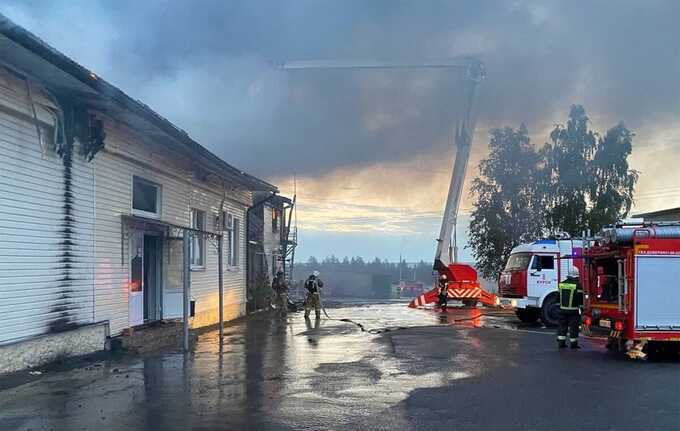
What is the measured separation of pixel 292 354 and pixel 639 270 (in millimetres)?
6444

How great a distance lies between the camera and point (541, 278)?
19.8 meters

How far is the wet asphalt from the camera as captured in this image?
6.83 m

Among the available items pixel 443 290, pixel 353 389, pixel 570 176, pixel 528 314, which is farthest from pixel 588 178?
pixel 353 389

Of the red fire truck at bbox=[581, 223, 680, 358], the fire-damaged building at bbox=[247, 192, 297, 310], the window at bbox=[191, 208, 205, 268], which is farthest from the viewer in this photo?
the fire-damaged building at bbox=[247, 192, 297, 310]

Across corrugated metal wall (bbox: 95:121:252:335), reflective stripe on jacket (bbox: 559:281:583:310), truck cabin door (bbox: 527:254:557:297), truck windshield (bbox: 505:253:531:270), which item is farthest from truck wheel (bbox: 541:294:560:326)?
corrugated metal wall (bbox: 95:121:252:335)

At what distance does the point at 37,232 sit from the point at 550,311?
581 inches

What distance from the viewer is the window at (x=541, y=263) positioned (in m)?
19.9

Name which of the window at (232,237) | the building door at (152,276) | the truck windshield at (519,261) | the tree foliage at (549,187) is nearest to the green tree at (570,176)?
the tree foliage at (549,187)

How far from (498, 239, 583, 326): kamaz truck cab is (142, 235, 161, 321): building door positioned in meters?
11.1

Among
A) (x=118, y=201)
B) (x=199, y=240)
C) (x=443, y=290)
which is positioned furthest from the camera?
(x=443, y=290)

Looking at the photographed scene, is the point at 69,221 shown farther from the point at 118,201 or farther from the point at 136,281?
the point at 136,281

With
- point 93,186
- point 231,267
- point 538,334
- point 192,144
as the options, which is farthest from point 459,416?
point 231,267

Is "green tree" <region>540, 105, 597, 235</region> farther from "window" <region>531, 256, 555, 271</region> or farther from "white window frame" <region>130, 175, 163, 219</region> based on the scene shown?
"white window frame" <region>130, 175, 163, 219</region>

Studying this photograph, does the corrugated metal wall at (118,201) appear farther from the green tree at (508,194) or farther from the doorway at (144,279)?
the green tree at (508,194)
